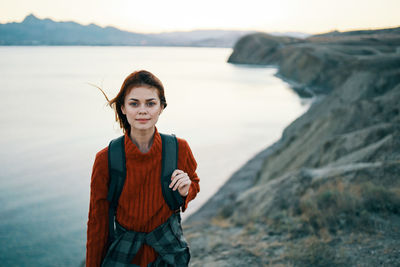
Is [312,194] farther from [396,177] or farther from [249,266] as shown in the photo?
[249,266]

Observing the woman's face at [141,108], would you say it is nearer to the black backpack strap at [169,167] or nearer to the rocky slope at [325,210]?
the black backpack strap at [169,167]

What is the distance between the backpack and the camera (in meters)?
1.85

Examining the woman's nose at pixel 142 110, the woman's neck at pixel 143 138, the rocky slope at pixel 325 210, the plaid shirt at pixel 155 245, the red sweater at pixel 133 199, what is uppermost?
the woman's nose at pixel 142 110

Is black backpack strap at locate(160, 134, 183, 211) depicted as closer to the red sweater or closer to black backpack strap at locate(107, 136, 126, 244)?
the red sweater

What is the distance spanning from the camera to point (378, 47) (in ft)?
97.6

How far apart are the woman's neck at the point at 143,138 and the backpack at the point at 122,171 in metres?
0.08

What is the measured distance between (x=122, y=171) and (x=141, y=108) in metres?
0.38

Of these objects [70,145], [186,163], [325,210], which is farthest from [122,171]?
[70,145]

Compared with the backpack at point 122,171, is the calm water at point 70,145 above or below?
below

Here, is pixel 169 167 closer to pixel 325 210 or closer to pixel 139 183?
pixel 139 183

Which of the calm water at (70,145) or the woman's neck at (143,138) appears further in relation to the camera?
the calm water at (70,145)

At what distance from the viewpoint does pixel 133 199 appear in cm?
192

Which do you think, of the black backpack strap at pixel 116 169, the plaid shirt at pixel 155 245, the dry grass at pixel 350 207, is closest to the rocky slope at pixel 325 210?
Result: the dry grass at pixel 350 207

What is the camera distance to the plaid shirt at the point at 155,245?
1921mm
